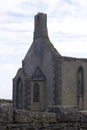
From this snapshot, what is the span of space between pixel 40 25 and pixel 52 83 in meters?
7.52

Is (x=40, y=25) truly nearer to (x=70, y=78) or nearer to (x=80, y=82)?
(x=70, y=78)

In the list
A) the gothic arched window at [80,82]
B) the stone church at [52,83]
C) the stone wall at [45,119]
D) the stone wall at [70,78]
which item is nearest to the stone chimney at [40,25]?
the stone church at [52,83]

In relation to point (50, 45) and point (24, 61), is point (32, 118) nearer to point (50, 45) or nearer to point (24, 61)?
point (50, 45)

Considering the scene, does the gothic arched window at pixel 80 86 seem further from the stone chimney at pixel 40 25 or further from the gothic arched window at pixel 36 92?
the stone chimney at pixel 40 25

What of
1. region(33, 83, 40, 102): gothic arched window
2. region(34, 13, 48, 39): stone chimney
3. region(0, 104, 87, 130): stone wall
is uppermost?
region(34, 13, 48, 39): stone chimney

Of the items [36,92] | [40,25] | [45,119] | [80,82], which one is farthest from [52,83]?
[45,119]

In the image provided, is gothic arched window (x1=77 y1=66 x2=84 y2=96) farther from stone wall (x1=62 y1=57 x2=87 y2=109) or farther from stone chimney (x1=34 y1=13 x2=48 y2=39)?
stone chimney (x1=34 y1=13 x2=48 y2=39)

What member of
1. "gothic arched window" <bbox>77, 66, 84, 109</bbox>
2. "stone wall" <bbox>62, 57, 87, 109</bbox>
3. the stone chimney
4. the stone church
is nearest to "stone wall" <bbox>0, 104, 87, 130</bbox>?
the stone church

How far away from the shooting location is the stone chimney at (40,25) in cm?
4319

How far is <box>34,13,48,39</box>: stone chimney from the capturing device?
43.2m

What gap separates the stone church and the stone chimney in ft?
5.93

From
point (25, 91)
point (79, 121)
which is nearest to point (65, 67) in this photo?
point (25, 91)

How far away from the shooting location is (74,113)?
24.4ft

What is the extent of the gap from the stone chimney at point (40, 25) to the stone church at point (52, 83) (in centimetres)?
181
